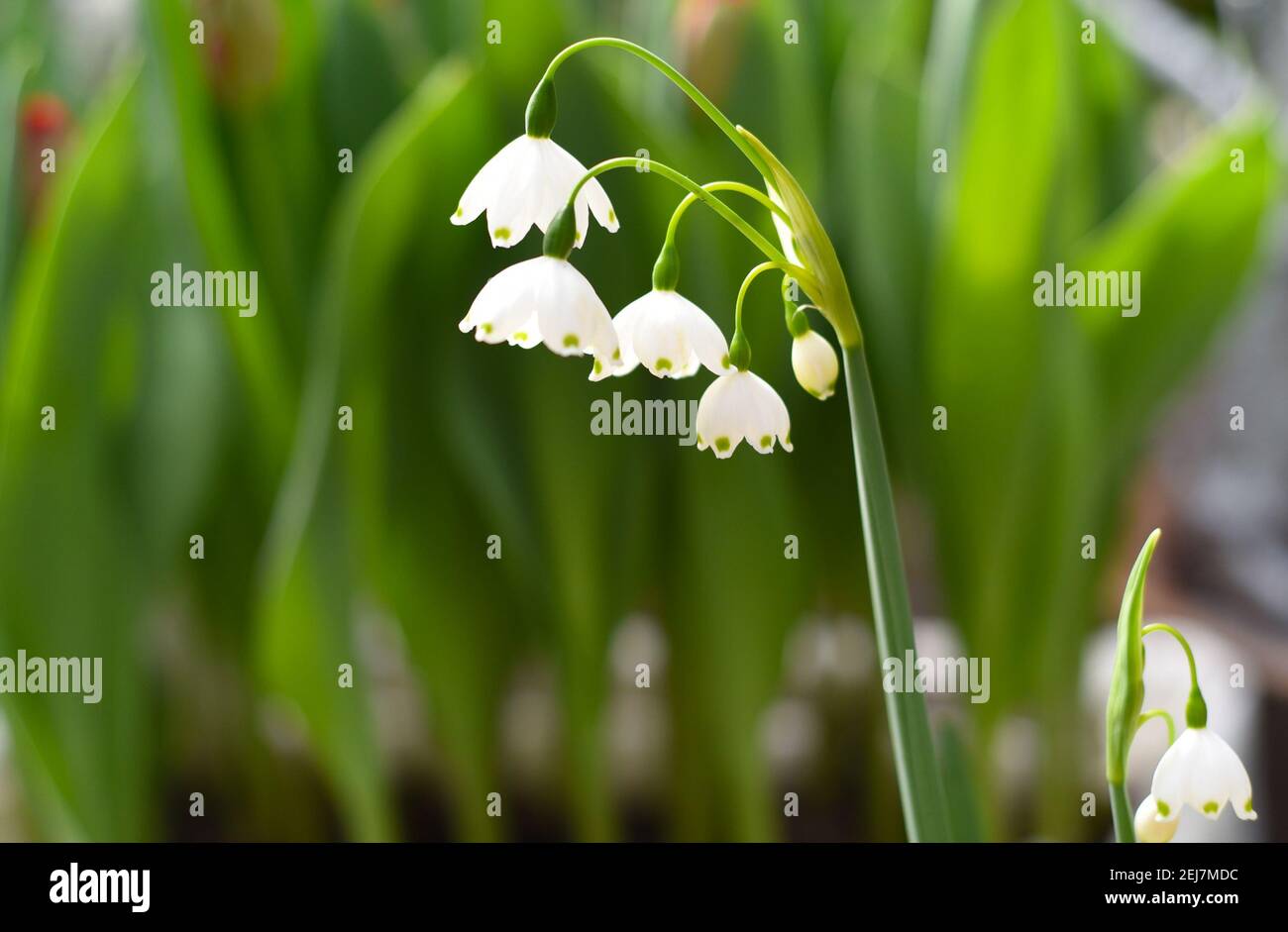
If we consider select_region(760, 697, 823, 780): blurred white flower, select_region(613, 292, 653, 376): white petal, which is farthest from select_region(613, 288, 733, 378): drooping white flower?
select_region(760, 697, 823, 780): blurred white flower

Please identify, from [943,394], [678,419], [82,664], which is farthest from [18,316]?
[943,394]

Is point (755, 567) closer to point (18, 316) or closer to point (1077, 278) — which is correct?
point (1077, 278)

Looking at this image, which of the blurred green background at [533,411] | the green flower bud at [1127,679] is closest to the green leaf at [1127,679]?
the green flower bud at [1127,679]

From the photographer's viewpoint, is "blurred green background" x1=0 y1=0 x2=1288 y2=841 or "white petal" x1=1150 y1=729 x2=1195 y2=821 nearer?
"white petal" x1=1150 y1=729 x2=1195 y2=821

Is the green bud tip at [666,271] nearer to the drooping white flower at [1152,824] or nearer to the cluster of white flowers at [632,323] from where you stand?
the cluster of white flowers at [632,323]

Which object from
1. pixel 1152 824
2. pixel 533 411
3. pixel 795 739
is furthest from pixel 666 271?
pixel 795 739

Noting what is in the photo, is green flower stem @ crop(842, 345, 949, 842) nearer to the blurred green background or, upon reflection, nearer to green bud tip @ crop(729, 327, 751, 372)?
green bud tip @ crop(729, 327, 751, 372)
